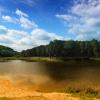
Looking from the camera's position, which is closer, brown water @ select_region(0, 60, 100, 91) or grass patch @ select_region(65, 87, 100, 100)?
grass patch @ select_region(65, 87, 100, 100)

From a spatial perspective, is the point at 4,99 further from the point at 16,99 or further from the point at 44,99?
the point at 44,99

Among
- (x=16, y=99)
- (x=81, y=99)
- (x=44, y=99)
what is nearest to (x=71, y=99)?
(x=81, y=99)

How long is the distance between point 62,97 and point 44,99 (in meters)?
2.58

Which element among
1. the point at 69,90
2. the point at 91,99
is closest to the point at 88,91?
the point at 69,90

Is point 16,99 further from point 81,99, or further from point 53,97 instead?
point 81,99

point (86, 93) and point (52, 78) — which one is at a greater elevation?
point (52, 78)

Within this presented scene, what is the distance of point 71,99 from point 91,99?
2500 mm

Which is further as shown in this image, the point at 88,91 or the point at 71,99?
the point at 88,91

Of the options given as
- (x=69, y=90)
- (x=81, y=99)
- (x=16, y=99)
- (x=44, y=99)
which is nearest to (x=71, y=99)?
(x=81, y=99)

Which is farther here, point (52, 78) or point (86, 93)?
point (52, 78)

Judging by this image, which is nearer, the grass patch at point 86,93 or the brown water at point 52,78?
the grass patch at point 86,93

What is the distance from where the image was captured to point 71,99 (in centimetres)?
2784

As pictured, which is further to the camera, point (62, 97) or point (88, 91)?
point (88, 91)

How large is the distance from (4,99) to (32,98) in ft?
11.5
